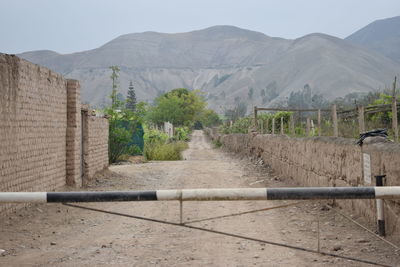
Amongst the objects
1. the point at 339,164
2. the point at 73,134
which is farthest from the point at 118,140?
the point at 339,164

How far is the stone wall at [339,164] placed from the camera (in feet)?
17.0

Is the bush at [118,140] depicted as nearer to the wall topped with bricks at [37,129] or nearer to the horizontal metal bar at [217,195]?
the wall topped with bricks at [37,129]

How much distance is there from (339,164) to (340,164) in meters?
0.05

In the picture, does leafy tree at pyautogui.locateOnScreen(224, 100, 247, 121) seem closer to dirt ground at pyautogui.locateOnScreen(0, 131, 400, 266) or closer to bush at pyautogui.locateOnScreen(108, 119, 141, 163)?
bush at pyautogui.locateOnScreen(108, 119, 141, 163)

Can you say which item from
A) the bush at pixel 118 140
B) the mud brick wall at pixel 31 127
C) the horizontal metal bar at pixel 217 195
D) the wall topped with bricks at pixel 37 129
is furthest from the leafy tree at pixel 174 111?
the horizontal metal bar at pixel 217 195

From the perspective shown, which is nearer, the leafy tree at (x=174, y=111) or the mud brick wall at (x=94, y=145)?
the mud brick wall at (x=94, y=145)

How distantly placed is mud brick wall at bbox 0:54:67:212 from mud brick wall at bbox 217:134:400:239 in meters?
4.64

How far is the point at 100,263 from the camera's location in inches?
182

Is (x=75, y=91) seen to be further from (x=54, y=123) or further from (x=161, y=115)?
(x=161, y=115)

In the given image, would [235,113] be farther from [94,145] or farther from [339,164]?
[339,164]

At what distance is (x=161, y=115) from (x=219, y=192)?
208ft

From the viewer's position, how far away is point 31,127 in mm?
7613

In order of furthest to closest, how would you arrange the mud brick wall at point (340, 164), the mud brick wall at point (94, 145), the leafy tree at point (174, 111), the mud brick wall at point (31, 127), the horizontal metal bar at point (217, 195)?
the leafy tree at point (174, 111)
the mud brick wall at point (94, 145)
the mud brick wall at point (31, 127)
the mud brick wall at point (340, 164)
the horizontal metal bar at point (217, 195)

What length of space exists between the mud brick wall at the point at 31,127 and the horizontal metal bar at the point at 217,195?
162 inches
